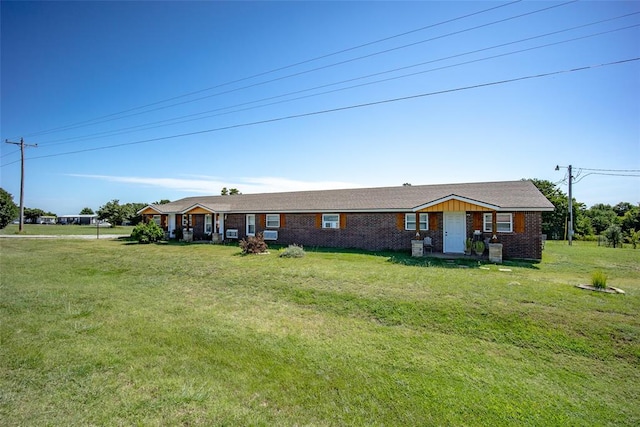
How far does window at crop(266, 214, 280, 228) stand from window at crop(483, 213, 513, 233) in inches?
524

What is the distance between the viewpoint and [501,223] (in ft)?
50.4

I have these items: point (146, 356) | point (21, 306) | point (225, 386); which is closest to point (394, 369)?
point (225, 386)

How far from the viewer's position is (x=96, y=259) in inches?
601

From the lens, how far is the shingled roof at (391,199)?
606 inches

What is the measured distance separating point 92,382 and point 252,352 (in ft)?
7.66

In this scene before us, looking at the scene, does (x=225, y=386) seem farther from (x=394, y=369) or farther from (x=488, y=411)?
(x=488, y=411)

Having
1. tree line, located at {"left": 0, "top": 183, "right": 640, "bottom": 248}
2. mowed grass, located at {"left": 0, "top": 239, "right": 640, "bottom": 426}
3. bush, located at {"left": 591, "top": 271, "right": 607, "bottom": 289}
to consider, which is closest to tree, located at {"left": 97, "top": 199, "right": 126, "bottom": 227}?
tree line, located at {"left": 0, "top": 183, "right": 640, "bottom": 248}

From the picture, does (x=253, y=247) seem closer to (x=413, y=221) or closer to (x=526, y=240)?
(x=413, y=221)

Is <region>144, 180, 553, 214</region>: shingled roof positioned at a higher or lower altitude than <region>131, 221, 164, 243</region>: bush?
higher

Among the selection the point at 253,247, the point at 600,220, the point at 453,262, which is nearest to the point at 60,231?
the point at 253,247

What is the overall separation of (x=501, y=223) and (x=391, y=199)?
20.7 ft

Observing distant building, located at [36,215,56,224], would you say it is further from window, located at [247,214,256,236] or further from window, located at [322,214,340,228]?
window, located at [322,214,340,228]

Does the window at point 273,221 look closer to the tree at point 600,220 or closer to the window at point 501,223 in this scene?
the window at point 501,223

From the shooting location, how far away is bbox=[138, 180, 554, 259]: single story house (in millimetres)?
14965
